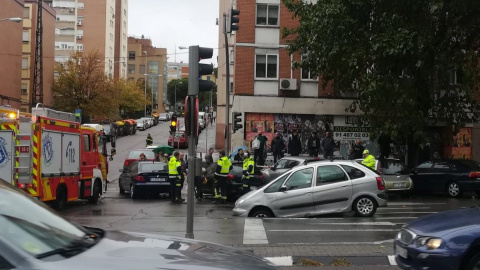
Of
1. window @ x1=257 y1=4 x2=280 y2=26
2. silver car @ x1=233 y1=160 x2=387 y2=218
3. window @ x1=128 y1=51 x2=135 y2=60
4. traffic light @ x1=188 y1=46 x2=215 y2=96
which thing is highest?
window @ x1=128 y1=51 x2=135 y2=60

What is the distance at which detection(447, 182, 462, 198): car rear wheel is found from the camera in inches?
884

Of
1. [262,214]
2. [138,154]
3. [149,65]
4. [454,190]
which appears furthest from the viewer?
[149,65]

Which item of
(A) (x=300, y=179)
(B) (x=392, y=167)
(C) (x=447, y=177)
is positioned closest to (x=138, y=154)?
(B) (x=392, y=167)

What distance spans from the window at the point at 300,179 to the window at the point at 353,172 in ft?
3.14

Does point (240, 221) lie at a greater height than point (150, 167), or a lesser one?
lesser

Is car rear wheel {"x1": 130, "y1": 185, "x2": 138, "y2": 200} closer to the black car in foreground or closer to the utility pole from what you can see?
the black car in foreground

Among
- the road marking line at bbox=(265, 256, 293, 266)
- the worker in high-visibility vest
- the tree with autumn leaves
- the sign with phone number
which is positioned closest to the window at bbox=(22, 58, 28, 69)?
the tree with autumn leaves

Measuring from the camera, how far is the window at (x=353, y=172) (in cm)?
1555

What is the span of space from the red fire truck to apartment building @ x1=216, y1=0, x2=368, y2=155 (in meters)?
13.4

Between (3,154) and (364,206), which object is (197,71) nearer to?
(364,206)

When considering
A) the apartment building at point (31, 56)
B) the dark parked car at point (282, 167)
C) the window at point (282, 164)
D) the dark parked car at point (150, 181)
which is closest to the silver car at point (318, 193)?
the dark parked car at point (282, 167)

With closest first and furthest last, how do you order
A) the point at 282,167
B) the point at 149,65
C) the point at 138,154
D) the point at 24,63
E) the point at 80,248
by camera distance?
the point at 80,248, the point at 282,167, the point at 138,154, the point at 24,63, the point at 149,65

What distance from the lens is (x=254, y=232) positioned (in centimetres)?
1230

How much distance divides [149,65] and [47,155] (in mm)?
123670
